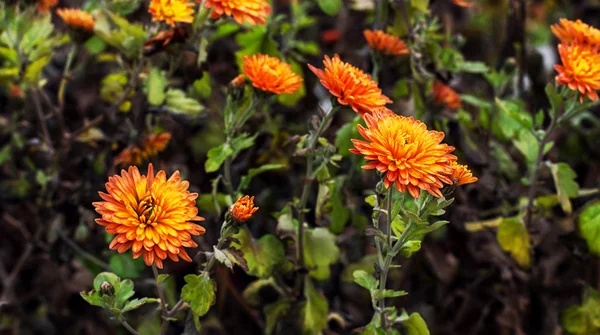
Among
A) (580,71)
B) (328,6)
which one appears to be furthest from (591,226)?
(328,6)

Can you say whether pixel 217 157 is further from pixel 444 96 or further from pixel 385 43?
Result: pixel 444 96

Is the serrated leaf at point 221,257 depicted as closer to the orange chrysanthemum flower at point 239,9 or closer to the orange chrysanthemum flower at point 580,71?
the orange chrysanthemum flower at point 239,9

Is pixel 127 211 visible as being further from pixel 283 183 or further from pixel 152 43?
pixel 283 183

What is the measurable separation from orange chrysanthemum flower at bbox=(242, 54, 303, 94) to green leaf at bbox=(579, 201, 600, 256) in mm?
433

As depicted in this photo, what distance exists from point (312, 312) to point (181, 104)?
0.33m

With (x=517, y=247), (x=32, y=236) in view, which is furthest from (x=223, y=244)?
(x=32, y=236)

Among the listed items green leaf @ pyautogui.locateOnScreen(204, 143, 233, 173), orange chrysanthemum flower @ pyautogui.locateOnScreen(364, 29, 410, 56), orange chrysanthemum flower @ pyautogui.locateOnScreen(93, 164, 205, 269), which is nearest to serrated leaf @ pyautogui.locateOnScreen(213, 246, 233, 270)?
orange chrysanthemum flower @ pyautogui.locateOnScreen(93, 164, 205, 269)

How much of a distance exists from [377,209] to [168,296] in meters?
0.43

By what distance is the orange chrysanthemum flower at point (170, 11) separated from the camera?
2.55 feet

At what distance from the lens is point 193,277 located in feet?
2.31

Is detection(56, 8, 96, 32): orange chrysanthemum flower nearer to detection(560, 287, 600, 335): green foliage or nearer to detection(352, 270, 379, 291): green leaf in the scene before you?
detection(352, 270, 379, 291): green leaf

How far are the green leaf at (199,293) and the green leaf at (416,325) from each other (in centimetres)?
23

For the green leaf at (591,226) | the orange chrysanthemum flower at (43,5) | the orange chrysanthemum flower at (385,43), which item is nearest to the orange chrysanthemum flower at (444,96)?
the orange chrysanthemum flower at (385,43)

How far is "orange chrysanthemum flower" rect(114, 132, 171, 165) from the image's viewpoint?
0.92 m
